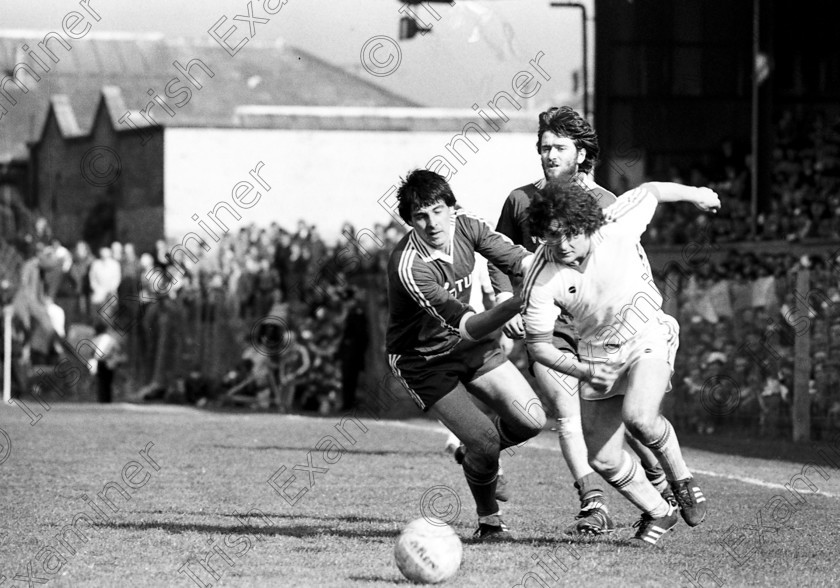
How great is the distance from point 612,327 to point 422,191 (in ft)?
3.84

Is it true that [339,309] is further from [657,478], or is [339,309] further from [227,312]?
[657,478]

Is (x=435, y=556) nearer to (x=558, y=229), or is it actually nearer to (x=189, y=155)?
(x=558, y=229)

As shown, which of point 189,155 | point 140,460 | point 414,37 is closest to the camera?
point 140,460

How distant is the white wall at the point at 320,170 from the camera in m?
39.2

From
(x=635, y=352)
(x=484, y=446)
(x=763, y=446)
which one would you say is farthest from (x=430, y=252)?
(x=763, y=446)

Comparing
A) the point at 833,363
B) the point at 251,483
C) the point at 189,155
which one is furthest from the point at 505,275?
the point at 189,155

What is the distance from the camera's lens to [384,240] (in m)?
22.9

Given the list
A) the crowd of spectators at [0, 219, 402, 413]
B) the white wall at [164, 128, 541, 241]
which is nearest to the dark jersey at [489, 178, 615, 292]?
the crowd of spectators at [0, 219, 402, 413]

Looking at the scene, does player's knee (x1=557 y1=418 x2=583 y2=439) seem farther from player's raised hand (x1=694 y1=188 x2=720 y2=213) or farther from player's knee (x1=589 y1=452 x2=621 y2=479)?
player's raised hand (x1=694 y1=188 x2=720 y2=213)

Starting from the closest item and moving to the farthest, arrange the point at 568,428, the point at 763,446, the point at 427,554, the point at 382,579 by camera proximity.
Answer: the point at 427,554, the point at 382,579, the point at 568,428, the point at 763,446

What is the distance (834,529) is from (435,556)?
3.02 m

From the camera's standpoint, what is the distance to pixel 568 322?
891 centimetres

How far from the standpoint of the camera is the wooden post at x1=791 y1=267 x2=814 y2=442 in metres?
15.7

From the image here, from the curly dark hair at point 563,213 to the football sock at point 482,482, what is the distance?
139 cm
